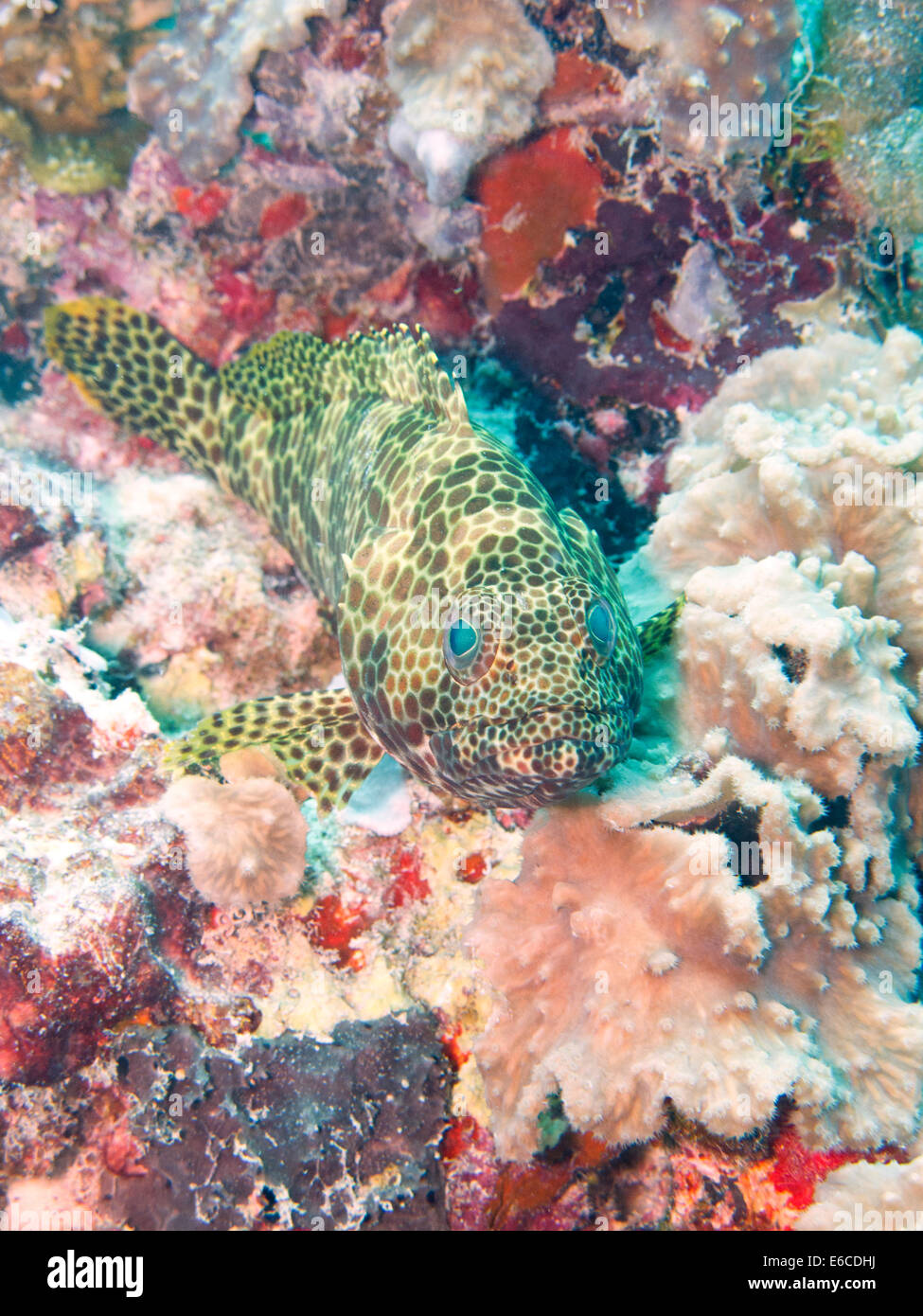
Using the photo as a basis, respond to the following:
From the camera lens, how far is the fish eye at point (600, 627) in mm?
3086

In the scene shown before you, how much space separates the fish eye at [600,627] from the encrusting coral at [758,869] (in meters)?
0.62

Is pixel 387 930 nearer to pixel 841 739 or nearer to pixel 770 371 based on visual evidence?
pixel 841 739

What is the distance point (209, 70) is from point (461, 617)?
4848 millimetres

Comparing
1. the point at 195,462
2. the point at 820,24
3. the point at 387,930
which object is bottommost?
the point at 387,930

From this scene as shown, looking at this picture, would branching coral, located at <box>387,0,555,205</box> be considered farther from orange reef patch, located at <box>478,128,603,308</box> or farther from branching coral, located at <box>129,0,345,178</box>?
branching coral, located at <box>129,0,345,178</box>

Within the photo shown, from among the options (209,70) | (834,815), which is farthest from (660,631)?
(209,70)

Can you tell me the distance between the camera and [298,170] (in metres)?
5.30

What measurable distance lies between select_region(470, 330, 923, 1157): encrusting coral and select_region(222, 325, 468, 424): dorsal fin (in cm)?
178

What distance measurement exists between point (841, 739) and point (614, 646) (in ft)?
3.35

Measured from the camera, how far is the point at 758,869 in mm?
2953

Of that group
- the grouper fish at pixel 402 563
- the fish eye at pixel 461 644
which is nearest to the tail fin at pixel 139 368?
the grouper fish at pixel 402 563

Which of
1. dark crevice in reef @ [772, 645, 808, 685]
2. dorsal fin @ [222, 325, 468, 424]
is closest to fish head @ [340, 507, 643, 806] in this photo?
dark crevice in reef @ [772, 645, 808, 685]

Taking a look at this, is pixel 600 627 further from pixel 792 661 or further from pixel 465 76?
pixel 465 76
